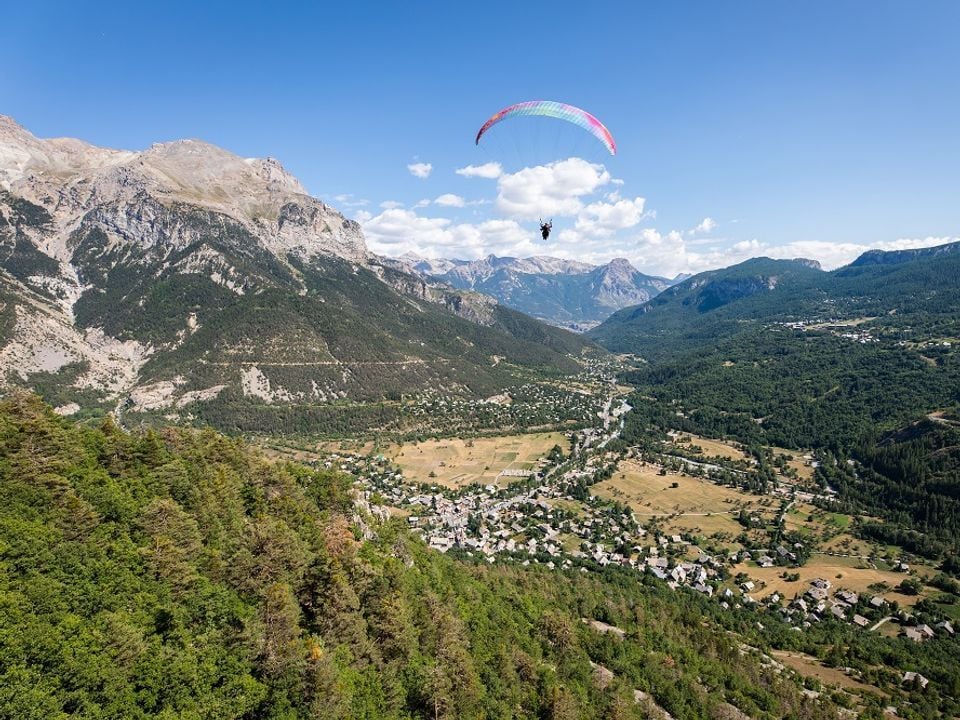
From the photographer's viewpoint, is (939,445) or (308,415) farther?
(308,415)

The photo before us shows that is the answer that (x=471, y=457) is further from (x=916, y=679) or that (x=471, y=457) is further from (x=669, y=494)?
(x=916, y=679)

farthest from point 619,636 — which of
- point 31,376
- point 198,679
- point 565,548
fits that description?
point 31,376

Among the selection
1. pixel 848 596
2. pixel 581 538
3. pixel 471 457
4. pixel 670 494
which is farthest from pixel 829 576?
pixel 471 457

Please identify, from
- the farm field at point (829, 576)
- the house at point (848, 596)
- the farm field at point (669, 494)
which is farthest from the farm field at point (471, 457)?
the house at point (848, 596)

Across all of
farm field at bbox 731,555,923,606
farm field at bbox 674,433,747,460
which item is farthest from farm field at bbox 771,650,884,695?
farm field at bbox 674,433,747,460

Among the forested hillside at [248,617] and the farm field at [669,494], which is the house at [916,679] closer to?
the forested hillside at [248,617]

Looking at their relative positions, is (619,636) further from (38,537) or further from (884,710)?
(38,537)

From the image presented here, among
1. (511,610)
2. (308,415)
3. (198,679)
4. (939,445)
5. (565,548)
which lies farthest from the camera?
(308,415)
